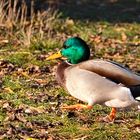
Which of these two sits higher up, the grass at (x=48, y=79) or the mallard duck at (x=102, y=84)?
the mallard duck at (x=102, y=84)

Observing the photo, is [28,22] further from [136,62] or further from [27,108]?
[27,108]

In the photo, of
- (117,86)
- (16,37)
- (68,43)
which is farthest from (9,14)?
(117,86)

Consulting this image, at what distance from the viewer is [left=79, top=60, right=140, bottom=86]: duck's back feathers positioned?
6.14m

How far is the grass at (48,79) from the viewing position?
5914mm

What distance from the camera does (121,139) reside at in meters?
5.69

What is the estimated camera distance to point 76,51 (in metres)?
6.93

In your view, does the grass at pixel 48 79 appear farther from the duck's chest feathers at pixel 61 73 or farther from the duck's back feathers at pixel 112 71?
the duck's back feathers at pixel 112 71

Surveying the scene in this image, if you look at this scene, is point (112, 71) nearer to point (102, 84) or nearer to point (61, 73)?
point (102, 84)

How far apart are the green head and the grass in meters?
0.54

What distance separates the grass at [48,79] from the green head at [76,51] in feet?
1.78

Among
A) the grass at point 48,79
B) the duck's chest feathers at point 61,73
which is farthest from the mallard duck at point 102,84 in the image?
the grass at point 48,79

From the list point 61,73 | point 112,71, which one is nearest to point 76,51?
point 61,73

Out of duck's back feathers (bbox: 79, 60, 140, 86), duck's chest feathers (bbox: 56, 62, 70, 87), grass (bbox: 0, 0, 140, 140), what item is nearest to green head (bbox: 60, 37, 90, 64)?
duck's chest feathers (bbox: 56, 62, 70, 87)

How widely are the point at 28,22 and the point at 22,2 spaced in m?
0.85
